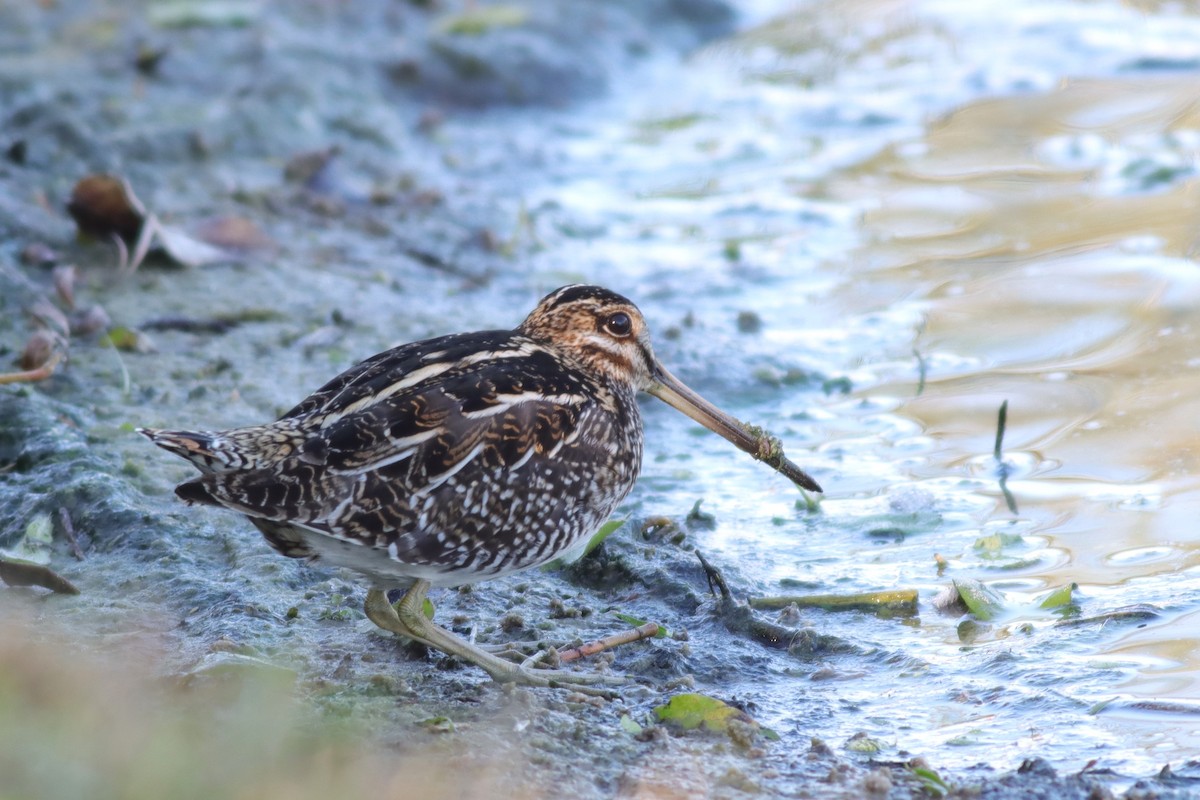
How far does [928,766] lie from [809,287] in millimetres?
4316

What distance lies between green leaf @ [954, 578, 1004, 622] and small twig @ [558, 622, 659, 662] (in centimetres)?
101

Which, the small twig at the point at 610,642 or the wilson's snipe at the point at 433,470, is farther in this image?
the small twig at the point at 610,642

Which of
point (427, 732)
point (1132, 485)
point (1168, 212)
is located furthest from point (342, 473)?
point (1168, 212)

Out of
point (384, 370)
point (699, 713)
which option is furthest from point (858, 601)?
point (384, 370)

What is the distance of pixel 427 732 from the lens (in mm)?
3990

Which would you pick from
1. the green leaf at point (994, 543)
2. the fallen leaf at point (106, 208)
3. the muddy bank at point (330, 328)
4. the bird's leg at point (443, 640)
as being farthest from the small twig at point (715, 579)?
the fallen leaf at point (106, 208)

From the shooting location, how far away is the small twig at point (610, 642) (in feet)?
15.0

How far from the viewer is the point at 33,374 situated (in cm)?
588

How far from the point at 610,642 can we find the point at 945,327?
3286 millimetres

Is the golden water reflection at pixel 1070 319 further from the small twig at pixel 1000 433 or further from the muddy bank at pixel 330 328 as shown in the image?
the muddy bank at pixel 330 328

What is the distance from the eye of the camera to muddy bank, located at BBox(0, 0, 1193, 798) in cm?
413

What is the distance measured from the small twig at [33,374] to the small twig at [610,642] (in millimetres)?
2622

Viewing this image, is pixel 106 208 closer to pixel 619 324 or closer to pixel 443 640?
pixel 619 324

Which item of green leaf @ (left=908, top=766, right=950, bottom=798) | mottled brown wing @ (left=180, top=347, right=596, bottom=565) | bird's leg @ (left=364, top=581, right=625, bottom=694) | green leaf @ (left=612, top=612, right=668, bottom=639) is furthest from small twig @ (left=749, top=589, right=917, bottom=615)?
green leaf @ (left=908, top=766, right=950, bottom=798)
